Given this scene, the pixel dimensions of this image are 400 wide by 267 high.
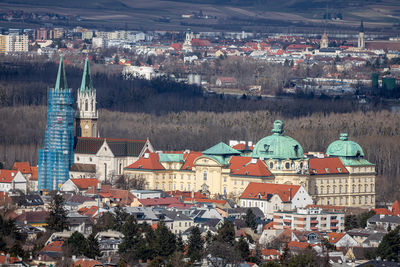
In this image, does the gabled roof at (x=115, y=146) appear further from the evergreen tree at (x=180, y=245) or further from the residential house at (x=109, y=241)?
the evergreen tree at (x=180, y=245)

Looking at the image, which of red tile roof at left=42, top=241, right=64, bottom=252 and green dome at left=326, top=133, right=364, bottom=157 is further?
green dome at left=326, top=133, right=364, bottom=157

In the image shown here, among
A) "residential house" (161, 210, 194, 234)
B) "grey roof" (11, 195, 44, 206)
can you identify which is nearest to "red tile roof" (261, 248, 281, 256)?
"residential house" (161, 210, 194, 234)

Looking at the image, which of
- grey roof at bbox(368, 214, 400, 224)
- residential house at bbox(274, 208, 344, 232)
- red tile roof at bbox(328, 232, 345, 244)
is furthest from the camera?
grey roof at bbox(368, 214, 400, 224)

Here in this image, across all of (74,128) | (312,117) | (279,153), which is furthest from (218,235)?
(312,117)

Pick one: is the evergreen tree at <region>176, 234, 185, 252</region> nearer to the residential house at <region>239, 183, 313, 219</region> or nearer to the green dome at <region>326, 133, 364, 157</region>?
the residential house at <region>239, 183, 313, 219</region>

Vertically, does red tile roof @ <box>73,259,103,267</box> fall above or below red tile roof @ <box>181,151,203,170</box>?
below

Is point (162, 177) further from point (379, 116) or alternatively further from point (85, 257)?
point (379, 116)
